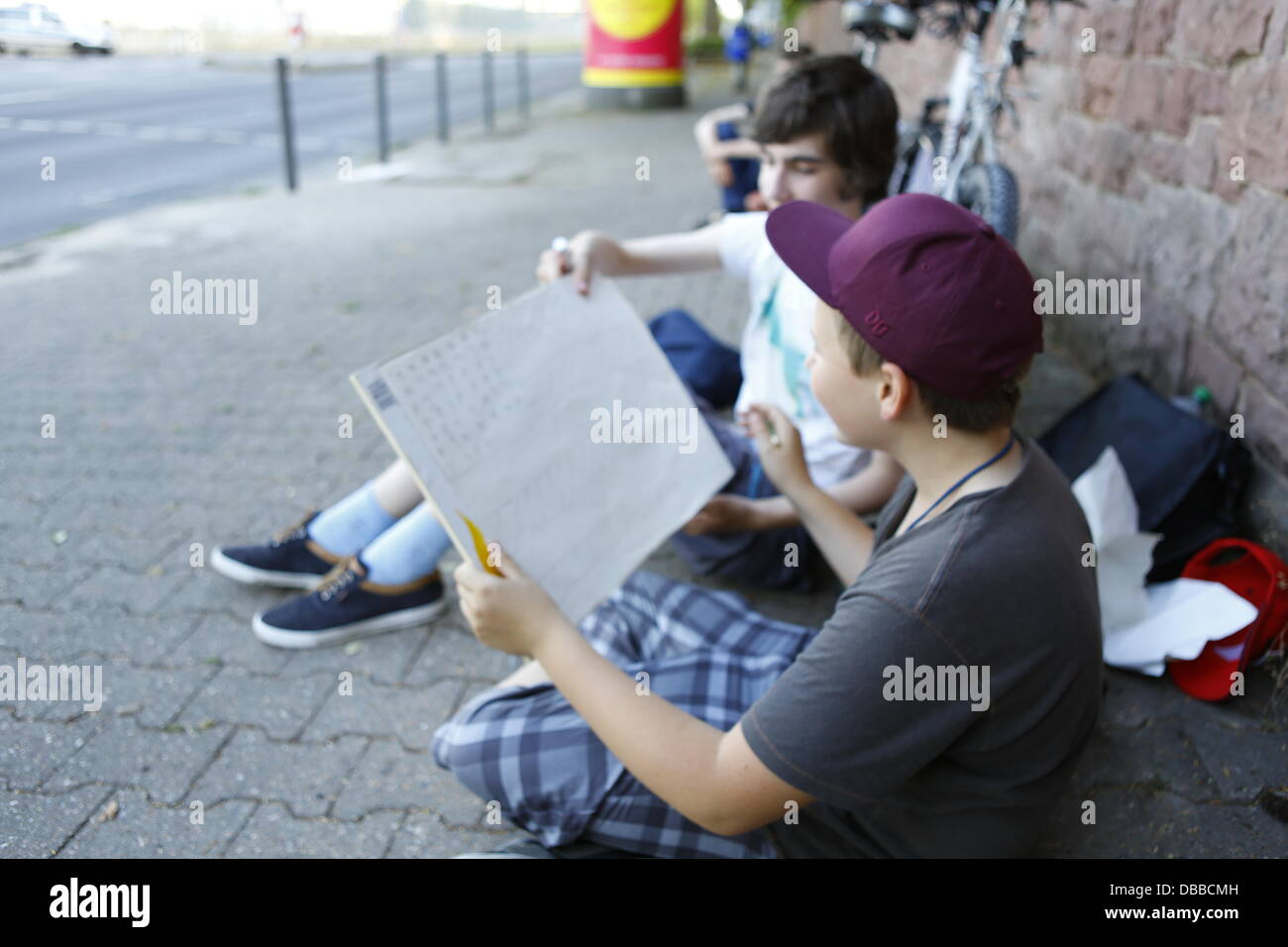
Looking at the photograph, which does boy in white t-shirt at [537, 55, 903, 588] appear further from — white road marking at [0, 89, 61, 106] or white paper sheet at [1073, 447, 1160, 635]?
white road marking at [0, 89, 61, 106]

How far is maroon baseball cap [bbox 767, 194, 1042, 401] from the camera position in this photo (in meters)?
1.28

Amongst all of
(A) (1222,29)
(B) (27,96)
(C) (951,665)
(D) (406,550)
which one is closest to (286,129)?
(B) (27,96)

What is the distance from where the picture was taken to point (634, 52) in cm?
1545

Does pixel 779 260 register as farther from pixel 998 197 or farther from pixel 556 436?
pixel 998 197

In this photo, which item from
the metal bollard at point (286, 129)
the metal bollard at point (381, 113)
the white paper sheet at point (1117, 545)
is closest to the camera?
the white paper sheet at point (1117, 545)

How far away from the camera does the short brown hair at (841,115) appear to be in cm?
241

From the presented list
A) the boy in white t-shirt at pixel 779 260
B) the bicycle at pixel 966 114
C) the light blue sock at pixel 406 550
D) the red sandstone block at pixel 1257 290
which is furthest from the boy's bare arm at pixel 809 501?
the bicycle at pixel 966 114

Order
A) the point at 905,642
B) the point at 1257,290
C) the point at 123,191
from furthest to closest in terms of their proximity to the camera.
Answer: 1. the point at 123,191
2. the point at 1257,290
3. the point at 905,642

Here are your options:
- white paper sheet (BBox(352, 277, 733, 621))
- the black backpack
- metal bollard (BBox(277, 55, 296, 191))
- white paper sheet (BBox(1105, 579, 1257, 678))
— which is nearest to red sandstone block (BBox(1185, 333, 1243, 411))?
the black backpack

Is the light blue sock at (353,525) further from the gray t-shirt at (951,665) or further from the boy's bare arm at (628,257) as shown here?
the gray t-shirt at (951,665)

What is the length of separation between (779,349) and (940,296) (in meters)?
1.15

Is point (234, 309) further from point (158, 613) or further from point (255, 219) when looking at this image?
point (158, 613)

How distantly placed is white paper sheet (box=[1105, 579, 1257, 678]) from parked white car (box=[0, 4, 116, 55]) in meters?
4.59

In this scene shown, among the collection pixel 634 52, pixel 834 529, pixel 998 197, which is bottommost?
pixel 834 529
